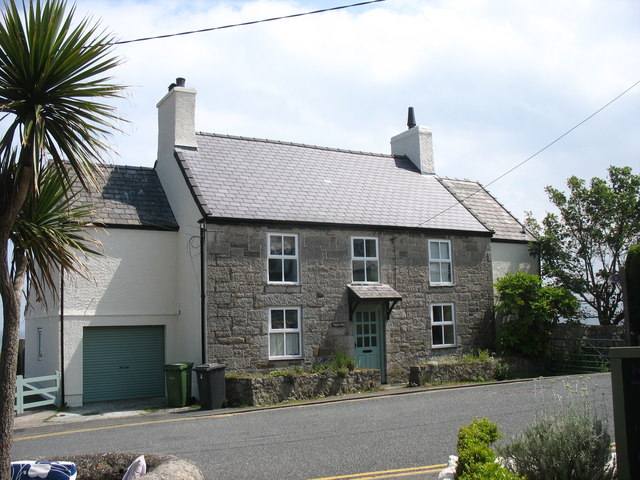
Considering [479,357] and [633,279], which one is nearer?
[633,279]

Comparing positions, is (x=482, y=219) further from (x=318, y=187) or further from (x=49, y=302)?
(x=49, y=302)

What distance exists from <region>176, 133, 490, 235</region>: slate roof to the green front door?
269cm

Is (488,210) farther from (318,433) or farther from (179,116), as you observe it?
(318,433)

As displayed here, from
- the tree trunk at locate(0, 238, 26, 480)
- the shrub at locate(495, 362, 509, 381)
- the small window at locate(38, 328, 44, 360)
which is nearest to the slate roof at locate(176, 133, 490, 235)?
the shrub at locate(495, 362, 509, 381)

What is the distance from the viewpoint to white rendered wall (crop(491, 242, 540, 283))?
22.8m

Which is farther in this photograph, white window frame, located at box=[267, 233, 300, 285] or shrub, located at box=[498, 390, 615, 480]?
white window frame, located at box=[267, 233, 300, 285]

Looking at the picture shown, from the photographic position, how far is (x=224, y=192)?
1805 centimetres

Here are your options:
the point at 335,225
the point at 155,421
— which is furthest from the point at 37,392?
the point at 335,225

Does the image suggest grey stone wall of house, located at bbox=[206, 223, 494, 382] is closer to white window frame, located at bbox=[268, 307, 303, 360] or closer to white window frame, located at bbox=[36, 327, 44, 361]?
white window frame, located at bbox=[268, 307, 303, 360]

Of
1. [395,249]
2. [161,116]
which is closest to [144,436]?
[395,249]

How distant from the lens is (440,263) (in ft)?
67.3

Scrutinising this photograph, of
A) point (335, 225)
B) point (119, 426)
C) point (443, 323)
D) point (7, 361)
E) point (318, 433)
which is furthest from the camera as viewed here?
point (443, 323)

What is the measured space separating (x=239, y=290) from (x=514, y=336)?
9012mm

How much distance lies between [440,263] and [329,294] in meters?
4.35
